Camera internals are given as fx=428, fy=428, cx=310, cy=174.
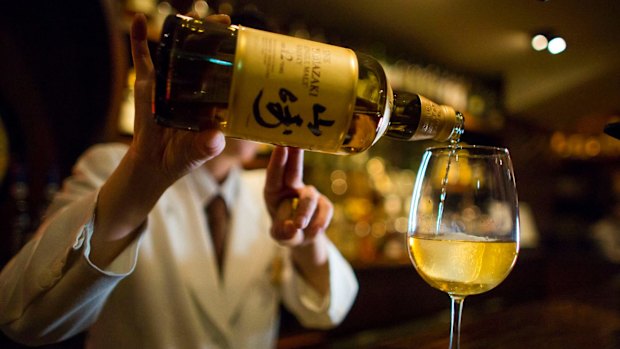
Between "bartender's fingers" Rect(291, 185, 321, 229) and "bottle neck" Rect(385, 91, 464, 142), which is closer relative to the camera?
"bottle neck" Rect(385, 91, 464, 142)

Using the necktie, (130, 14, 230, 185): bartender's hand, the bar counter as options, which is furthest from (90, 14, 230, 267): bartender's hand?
the necktie

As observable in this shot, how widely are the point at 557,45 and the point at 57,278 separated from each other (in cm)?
81

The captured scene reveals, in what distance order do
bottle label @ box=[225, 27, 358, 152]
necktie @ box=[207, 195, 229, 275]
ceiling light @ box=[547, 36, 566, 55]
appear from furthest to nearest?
necktie @ box=[207, 195, 229, 275]
ceiling light @ box=[547, 36, 566, 55]
bottle label @ box=[225, 27, 358, 152]

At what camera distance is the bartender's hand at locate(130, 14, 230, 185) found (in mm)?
461

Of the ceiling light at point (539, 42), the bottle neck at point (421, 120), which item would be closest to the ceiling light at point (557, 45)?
the ceiling light at point (539, 42)

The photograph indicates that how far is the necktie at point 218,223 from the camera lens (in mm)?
1234

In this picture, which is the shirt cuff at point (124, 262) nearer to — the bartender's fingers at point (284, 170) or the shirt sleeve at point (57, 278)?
the shirt sleeve at point (57, 278)

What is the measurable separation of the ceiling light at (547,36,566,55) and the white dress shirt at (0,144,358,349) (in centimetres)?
61

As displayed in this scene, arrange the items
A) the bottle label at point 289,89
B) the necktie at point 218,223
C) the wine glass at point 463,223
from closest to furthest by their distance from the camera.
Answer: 1. the bottle label at point 289,89
2. the wine glass at point 463,223
3. the necktie at point 218,223

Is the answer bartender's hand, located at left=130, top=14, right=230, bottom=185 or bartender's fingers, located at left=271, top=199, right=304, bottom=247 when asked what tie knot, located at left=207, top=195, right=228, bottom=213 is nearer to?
bartender's fingers, located at left=271, top=199, right=304, bottom=247

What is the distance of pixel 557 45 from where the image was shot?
2.08ft

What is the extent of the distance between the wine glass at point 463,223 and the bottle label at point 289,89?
6.9 inches

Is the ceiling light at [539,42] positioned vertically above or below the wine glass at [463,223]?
above

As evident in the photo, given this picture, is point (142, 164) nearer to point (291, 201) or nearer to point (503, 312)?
point (291, 201)
